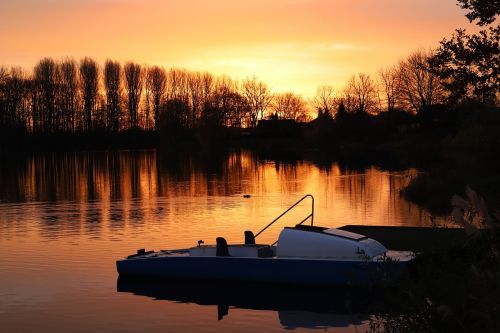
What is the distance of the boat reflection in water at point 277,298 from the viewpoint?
53.1 feet

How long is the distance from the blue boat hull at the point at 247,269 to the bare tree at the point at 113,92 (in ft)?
386

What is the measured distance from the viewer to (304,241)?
18312 mm

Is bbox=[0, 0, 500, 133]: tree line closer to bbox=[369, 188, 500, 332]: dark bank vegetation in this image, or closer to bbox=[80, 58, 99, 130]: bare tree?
bbox=[80, 58, 99, 130]: bare tree

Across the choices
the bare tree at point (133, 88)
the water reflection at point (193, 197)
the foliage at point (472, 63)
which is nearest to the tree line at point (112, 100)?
the bare tree at point (133, 88)

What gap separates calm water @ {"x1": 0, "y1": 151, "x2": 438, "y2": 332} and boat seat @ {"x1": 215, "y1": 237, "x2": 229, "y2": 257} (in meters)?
1.04

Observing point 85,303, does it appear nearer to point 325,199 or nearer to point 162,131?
point 325,199

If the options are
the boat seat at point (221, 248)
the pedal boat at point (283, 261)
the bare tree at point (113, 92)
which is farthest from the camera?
the bare tree at point (113, 92)

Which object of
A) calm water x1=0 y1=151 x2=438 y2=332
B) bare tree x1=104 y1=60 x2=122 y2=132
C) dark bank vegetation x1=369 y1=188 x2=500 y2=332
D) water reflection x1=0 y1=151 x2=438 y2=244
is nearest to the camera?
dark bank vegetation x1=369 y1=188 x2=500 y2=332

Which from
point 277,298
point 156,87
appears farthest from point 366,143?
point 277,298

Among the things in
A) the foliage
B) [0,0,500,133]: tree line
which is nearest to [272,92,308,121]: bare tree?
[0,0,500,133]: tree line

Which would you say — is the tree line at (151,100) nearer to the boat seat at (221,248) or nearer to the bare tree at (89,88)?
the bare tree at (89,88)

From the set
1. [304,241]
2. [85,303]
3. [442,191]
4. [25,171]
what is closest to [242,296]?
[304,241]

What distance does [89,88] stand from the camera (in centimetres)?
13238

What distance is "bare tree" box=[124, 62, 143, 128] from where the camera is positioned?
137500 millimetres
